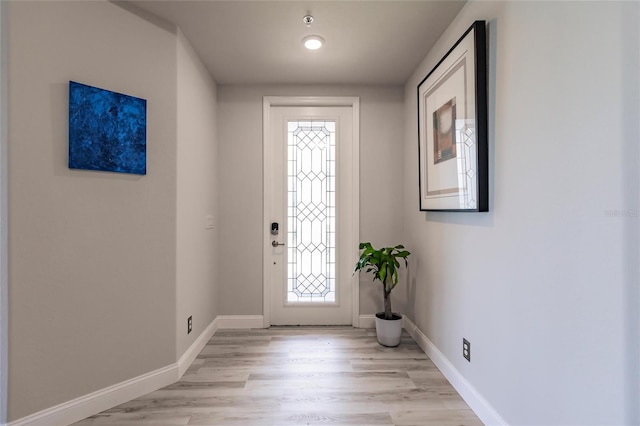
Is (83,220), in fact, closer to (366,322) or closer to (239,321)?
(239,321)

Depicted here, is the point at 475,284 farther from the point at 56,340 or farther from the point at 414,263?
the point at 56,340

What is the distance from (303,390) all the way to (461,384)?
99 cm

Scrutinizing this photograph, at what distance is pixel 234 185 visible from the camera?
305 centimetres

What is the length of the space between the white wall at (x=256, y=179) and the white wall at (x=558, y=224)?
123 centimetres

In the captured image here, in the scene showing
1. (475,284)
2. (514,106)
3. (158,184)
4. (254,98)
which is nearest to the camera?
(514,106)

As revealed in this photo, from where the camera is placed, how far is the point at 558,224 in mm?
1180

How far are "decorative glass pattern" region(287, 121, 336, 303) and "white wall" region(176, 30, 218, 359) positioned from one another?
2.43 ft

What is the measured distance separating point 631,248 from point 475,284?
885mm

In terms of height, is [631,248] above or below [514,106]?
below

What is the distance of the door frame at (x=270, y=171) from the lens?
3021 millimetres

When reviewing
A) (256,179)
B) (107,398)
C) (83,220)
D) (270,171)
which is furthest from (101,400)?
(270,171)

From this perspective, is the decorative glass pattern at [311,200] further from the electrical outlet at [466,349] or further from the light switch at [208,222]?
the electrical outlet at [466,349]

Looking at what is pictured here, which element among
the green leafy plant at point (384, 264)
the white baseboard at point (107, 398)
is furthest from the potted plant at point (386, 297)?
the white baseboard at point (107, 398)

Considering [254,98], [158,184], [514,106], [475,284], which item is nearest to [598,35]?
[514,106]
